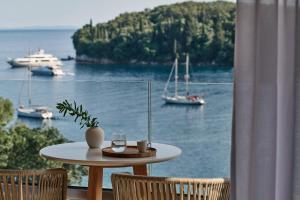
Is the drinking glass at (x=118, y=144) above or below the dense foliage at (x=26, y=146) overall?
above

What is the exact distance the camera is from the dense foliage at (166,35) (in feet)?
45.1

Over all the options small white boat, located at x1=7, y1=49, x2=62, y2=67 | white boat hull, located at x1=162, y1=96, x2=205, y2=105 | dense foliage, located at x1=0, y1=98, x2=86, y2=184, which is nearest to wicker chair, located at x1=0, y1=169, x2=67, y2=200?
dense foliage, located at x1=0, y1=98, x2=86, y2=184

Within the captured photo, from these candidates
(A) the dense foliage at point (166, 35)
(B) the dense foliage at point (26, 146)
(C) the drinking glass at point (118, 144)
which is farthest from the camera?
(A) the dense foliage at point (166, 35)

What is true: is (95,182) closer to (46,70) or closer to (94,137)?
(94,137)

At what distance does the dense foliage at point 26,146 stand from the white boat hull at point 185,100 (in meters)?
1.80

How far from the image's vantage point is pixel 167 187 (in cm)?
289

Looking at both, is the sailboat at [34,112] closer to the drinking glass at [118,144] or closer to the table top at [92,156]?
the table top at [92,156]

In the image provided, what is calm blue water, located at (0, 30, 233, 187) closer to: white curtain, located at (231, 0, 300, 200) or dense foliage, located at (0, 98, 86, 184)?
dense foliage, located at (0, 98, 86, 184)

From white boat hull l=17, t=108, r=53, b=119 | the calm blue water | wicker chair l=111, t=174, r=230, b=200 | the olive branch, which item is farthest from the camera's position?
white boat hull l=17, t=108, r=53, b=119

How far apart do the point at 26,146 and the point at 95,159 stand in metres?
2.76

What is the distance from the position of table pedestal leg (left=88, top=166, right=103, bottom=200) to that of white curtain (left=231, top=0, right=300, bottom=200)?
1.20 metres

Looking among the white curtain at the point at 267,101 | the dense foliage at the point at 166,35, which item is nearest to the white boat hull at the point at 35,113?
the white curtain at the point at 267,101

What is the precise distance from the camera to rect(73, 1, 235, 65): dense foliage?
1376 centimetres

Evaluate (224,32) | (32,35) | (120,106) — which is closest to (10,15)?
(32,35)
